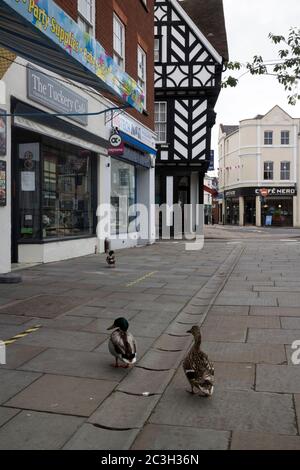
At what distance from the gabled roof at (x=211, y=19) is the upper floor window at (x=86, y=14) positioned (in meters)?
15.6

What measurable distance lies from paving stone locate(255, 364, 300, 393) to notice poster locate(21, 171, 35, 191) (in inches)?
328

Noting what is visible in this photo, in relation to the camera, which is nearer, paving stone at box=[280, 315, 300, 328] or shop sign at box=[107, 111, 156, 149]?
paving stone at box=[280, 315, 300, 328]

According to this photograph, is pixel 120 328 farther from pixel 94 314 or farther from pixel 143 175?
pixel 143 175

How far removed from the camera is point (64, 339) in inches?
233

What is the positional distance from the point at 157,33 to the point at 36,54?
2211 centimetres

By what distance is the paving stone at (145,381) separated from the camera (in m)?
4.54

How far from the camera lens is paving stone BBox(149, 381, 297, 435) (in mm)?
3805

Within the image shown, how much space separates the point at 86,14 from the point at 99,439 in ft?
42.2

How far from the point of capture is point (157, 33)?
89.9ft

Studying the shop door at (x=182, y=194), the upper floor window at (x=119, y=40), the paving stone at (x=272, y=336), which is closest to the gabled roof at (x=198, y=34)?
the shop door at (x=182, y=194)

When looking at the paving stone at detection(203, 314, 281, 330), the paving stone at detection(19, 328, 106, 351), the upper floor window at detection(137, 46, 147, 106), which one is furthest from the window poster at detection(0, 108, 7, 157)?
the upper floor window at detection(137, 46, 147, 106)

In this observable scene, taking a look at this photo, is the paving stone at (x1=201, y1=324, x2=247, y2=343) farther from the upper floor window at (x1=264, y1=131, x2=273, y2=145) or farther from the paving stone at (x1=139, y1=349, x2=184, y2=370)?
the upper floor window at (x1=264, y1=131, x2=273, y2=145)
